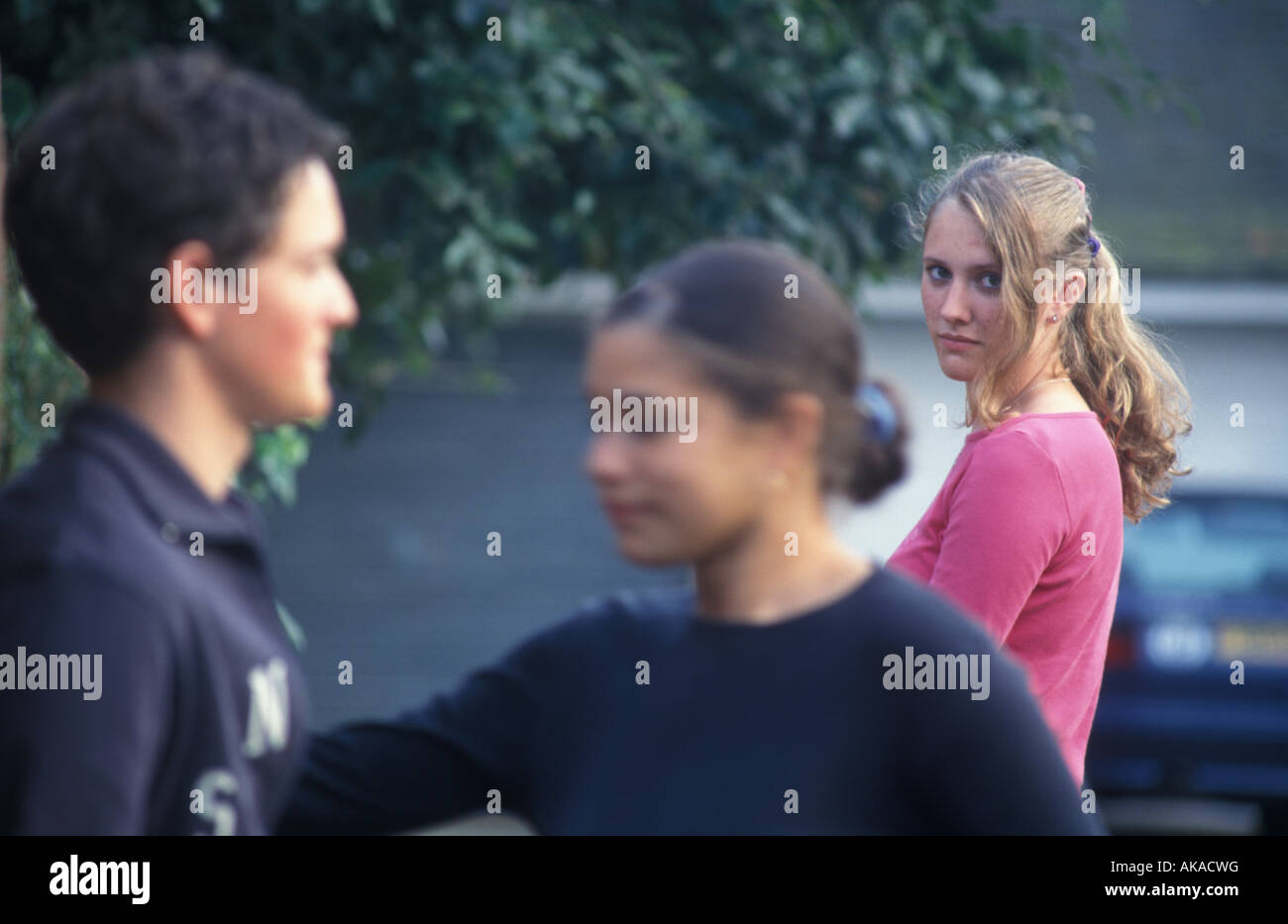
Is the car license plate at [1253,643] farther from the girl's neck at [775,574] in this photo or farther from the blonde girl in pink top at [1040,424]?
the girl's neck at [775,574]

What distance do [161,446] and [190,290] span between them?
0.16 meters

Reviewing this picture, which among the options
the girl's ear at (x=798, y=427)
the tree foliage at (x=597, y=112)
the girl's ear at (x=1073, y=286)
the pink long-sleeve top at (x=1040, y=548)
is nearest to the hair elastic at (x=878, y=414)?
the girl's ear at (x=798, y=427)

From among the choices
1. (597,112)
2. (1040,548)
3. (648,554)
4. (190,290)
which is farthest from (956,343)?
(597,112)

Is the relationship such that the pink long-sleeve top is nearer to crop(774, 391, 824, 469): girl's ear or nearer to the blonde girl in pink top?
the blonde girl in pink top

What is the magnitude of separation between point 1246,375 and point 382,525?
20.3ft

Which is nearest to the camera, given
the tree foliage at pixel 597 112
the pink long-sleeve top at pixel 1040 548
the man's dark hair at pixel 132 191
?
the man's dark hair at pixel 132 191

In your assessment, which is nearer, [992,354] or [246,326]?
[246,326]

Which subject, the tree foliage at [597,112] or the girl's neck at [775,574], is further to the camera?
Result: the tree foliage at [597,112]

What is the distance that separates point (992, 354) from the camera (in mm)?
2605

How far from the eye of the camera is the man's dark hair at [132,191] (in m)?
1.57

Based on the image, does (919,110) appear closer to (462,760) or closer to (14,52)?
(14,52)

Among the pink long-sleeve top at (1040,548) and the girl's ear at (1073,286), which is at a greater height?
the girl's ear at (1073,286)

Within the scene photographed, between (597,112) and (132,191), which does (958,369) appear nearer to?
(132,191)
